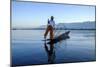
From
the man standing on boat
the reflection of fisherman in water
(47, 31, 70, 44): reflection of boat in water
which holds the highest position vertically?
the man standing on boat

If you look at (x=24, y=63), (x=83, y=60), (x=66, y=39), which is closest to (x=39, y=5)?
(x=66, y=39)

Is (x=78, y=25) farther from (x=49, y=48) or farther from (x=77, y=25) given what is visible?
(x=49, y=48)

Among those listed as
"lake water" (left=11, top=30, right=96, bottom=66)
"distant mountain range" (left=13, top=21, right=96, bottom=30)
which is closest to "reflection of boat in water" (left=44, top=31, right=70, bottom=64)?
"lake water" (left=11, top=30, right=96, bottom=66)

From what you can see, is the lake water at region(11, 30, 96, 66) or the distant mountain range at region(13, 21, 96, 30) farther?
the distant mountain range at region(13, 21, 96, 30)

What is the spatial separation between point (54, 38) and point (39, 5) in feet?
1.75

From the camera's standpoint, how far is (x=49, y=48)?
3055mm

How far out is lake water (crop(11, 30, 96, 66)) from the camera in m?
2.89

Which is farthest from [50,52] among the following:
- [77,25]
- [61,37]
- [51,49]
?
[77,25]

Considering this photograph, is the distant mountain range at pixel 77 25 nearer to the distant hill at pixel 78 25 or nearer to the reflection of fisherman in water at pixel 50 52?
the distant hill at pixel 78 25

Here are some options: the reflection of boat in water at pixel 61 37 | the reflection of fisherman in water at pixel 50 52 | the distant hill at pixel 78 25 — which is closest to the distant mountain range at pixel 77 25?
the distant hill at pixel 78 25

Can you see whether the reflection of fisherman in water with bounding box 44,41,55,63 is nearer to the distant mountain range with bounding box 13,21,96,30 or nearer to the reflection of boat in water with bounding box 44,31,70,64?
the reflection of boat in water with bounding box 44,31,70,64

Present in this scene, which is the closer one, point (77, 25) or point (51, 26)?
point (51, 26)
